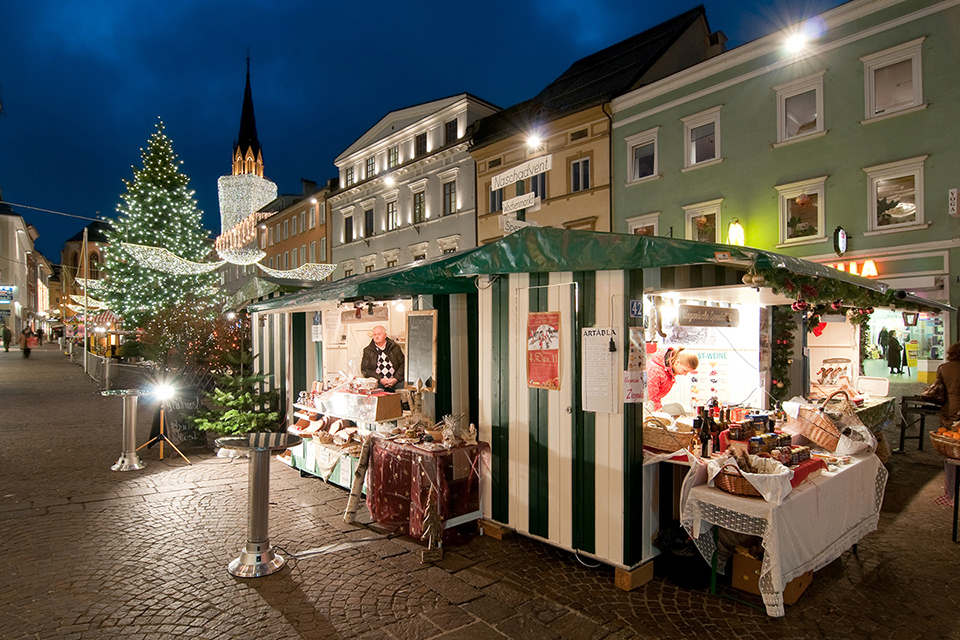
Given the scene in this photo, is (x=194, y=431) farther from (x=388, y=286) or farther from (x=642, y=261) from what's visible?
(x=642, y=261)

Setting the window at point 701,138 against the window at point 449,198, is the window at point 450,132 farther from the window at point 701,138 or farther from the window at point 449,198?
the window at point 701,138

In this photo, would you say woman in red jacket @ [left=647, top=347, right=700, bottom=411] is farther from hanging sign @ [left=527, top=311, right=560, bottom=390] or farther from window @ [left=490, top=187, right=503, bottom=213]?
window @ [left=490, top=187, right=503, bottom=213]

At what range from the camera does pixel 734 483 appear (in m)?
4.05

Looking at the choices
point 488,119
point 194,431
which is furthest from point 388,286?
point 488,119

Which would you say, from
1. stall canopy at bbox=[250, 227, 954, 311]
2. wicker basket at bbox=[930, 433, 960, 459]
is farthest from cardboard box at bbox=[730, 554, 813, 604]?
stall canopy at bbox=[250, 227, 954, 311]

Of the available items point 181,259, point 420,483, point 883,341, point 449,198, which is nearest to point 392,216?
point 449,198

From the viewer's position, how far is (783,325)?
28.9 feet

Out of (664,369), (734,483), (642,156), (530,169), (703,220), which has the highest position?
(642,156)

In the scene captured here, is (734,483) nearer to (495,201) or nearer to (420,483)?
(420,483)

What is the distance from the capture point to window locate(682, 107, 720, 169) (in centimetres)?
1611

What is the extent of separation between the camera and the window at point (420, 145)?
27.0m

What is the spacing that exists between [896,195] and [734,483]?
12.6 metres

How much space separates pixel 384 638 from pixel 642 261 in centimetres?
314

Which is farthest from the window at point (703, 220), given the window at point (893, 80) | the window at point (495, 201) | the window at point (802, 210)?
the window at point (495, 201)
